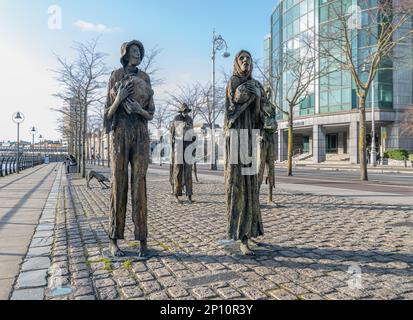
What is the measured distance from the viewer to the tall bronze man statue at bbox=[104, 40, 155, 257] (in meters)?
Result: 4.39

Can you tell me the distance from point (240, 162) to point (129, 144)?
4.85 ft

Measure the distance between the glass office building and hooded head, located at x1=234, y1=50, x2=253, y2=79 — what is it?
35.0 meters

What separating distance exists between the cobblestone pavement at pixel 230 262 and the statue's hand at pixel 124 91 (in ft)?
6.74

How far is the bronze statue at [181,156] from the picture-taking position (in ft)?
32.1

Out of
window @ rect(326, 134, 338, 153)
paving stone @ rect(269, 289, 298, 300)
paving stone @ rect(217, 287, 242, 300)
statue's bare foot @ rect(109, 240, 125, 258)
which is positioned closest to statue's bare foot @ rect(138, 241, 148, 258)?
statue's bare foot @ rect(109, 240, 125, 258)

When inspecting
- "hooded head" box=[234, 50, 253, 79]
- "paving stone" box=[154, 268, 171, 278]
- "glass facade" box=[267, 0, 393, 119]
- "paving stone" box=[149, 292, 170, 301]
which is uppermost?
"glass facade" box=[267, 0, 393, 119]

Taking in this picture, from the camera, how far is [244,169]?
4.54 metres

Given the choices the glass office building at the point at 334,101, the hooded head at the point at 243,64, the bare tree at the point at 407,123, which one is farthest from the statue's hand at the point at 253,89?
the bare tree at the point at 407,123

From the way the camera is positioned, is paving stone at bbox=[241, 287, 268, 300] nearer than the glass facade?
Yes

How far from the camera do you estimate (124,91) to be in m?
4.27

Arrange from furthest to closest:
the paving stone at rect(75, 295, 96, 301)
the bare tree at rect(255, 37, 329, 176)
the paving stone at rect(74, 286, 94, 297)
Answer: the bare tree at rect(255, 37, 329, 176) → the paving stone at rect(74, 286, 94, 297) → the paving stone at rect(75, 295, 96, 301)

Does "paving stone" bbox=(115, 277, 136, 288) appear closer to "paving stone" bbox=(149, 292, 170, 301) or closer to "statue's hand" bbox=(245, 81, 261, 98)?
"paving stone" bbox=(149, 292, 170, 301)

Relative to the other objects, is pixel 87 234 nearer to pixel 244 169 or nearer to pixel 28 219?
pixel 28 219
